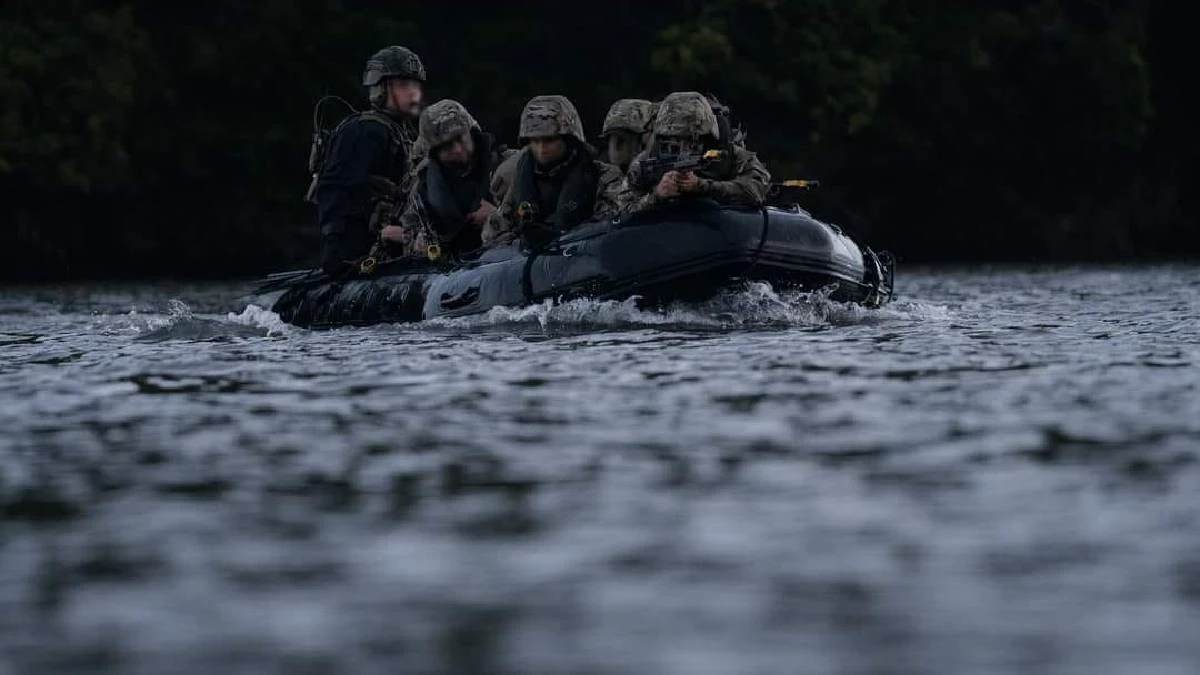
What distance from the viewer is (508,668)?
5285 mm

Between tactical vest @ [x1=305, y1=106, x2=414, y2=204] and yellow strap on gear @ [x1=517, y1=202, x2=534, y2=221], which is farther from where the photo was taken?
tactical vest @ [x1=305, y1=106, x2=414, y2=204]

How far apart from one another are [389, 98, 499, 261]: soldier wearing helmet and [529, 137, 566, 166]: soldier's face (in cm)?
75

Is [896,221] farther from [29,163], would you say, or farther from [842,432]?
[842,432]

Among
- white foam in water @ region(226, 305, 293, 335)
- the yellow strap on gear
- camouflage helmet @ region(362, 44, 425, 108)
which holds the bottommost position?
white foam in water @ region(226, 305, 293, 335)

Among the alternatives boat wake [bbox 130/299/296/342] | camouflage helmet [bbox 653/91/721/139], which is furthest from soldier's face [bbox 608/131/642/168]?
boat wake [bbox 130/299/296/342]

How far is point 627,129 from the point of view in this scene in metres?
17.2

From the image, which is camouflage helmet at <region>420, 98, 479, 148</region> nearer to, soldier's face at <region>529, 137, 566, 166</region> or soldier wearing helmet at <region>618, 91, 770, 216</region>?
soldier's face at <region>529, 137, 566, 166</region>

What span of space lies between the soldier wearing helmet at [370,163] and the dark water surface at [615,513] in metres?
5.46

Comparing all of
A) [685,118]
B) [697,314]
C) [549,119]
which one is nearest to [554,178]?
[549,119]

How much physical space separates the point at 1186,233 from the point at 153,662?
42134mm

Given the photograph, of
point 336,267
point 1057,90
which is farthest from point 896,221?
point 336,267

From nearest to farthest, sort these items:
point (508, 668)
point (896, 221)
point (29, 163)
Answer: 1. point (508, 668)
2. point (29, 163)
3. point (896, 221)

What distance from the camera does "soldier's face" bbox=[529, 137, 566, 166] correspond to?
1700 cm

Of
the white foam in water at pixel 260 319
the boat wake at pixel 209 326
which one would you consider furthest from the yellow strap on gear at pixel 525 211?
the white foam in water at pixel 260 319
